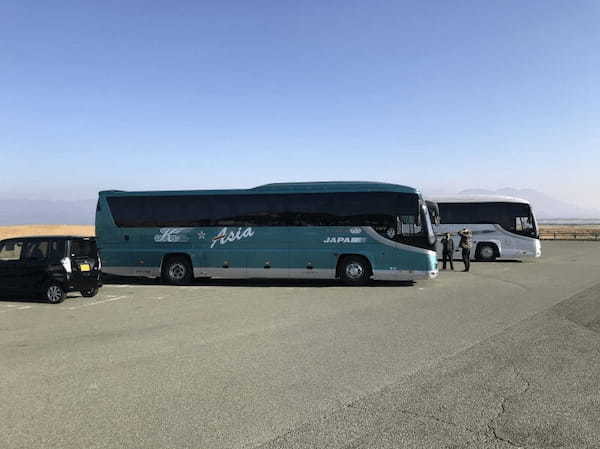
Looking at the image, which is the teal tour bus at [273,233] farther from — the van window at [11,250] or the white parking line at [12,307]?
the white parking line at [12,307]

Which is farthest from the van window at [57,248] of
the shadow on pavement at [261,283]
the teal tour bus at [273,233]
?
the shadow on pavement at [261,283]

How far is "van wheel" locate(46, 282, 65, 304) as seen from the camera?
12686mm

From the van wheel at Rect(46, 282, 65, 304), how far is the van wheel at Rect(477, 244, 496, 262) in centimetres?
2037

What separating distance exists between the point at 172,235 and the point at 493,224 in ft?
53.3

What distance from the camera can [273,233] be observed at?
680 inches

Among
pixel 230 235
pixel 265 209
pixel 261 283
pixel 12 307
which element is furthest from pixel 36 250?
pixel 261 283

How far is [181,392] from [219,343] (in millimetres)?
2450

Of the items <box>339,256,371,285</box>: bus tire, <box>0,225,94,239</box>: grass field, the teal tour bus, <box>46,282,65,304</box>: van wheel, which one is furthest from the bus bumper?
<box>0,225,94,239</box>: grass field

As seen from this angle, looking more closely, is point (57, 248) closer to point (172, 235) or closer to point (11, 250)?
point (11, 250)

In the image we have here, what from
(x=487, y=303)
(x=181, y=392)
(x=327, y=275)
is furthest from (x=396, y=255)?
(x=181, y=392)

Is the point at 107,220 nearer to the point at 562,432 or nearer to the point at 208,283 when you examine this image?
the point at 208,283

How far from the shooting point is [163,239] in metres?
17.8

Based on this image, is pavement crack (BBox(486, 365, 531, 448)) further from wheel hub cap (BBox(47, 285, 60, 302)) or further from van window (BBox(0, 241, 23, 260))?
van window (BBox(0, 241, 23, 260))

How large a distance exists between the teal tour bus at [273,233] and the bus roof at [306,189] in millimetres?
32
